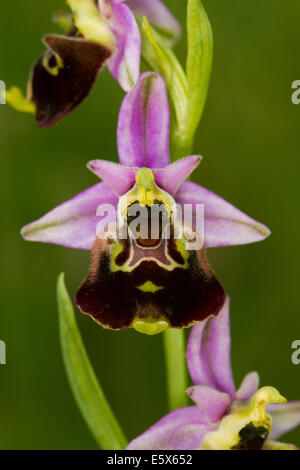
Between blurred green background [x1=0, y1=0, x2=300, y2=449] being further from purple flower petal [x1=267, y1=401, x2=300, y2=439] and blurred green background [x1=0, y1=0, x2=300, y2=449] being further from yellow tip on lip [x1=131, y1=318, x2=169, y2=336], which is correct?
yellow tip on lip [x1=131, y1=318, x2=169, y2=336]

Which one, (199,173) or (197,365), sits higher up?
(199,173)

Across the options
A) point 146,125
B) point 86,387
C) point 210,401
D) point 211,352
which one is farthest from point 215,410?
point 146,125

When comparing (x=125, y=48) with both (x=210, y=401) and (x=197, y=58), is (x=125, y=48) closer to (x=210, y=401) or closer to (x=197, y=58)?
(x=197, y=58)

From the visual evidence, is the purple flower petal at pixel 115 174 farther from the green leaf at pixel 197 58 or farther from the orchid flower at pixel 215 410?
the orchid flower at pixel 215 410

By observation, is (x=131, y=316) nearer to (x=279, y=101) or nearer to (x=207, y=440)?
(x=207, y=440)

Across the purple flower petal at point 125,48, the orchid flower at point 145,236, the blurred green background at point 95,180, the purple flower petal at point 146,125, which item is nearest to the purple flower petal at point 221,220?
the orchid flower at point 145,236

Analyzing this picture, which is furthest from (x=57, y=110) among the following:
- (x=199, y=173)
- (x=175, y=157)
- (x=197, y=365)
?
(x=199, y=173)

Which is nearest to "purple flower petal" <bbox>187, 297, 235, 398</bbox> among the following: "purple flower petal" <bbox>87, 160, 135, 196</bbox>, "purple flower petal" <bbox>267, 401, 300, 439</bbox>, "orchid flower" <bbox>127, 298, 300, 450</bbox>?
"orchid flower" <bbox>127, 298, 300, 450</bbox>
